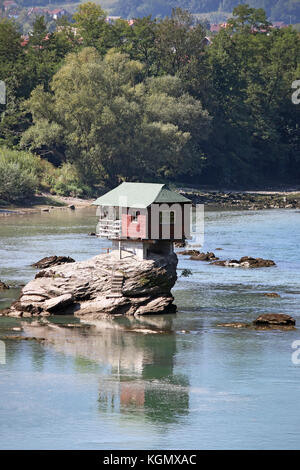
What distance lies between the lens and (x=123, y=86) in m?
145

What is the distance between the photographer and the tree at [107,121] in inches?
5566

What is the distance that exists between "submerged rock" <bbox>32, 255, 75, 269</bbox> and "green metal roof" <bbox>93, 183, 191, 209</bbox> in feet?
47.8

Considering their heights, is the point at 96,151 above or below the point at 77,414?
above

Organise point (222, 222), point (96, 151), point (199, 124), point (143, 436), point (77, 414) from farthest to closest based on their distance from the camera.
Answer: point (199, 124) → point (96, 151) → point (222, 222) → point (77, 414) → point (143, 436)

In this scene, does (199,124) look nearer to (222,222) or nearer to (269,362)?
(222,222)

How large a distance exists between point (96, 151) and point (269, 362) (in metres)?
96.2

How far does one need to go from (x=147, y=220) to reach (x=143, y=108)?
92994 mm

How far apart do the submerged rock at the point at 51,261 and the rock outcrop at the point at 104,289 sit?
570 inches

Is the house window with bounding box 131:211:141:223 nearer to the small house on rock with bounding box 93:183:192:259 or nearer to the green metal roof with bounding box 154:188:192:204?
the small house on rock with bounding box 93:183:192:259

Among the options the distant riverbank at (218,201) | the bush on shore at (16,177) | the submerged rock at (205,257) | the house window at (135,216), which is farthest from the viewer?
the distant riverbank at (218,201)

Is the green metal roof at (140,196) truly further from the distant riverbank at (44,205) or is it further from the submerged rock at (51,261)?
the distant riverbank at (44,205)

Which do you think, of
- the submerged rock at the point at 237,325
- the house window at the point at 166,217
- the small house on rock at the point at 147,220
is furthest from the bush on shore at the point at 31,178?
the submerged rock at the point at 237,325

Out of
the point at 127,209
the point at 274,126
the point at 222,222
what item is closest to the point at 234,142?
the point at 274,126

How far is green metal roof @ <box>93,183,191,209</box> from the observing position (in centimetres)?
5734
